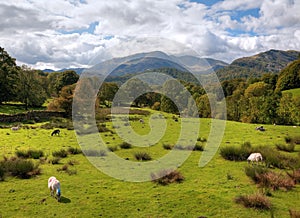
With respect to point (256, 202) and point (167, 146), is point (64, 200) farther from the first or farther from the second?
point (167, 146)

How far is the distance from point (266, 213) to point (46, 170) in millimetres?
11885

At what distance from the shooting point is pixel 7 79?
54.6 meters

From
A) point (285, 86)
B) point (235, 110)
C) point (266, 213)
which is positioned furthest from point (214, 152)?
point (285, 86)

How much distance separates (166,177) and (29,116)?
36690 mm

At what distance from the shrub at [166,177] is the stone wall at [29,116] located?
1339 inches

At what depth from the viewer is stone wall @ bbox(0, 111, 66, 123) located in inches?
1566

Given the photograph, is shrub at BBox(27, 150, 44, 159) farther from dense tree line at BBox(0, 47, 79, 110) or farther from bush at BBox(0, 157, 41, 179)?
dense tree line at BBox(0, 47, 79, 110)

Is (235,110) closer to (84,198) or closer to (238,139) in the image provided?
(238,139)

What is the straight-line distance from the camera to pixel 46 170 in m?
15.3

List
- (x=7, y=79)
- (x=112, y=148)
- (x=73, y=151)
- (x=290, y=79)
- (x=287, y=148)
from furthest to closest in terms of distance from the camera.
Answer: (x=290, y=79) < (x=7, y=79) < (x=112, y=148) < (x=287, y=148) < (x=73, y=151)

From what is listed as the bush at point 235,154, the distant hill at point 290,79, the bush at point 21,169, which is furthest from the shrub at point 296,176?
the distant hill at point 290,79

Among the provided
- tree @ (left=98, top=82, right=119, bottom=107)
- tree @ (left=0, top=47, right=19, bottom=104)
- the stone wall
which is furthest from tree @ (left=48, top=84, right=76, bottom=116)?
tree @ (left=98, top=82, right=119, bottom=107)

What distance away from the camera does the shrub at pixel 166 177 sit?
13.2m

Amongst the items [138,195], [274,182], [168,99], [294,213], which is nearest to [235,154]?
[274,182]
